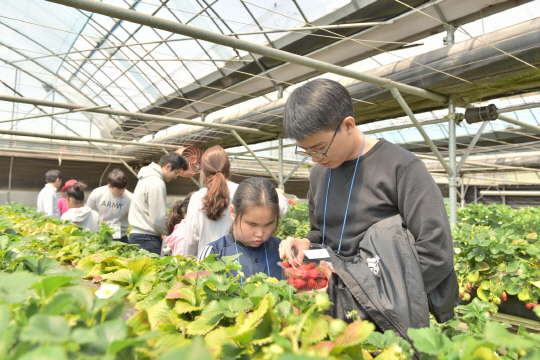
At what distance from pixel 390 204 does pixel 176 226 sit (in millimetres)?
2212

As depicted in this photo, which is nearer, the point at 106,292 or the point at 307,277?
the point at 106,292

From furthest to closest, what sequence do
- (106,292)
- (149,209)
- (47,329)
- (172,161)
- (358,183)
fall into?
(172,161) < (149,209) < (358,183) < (106,292) < (47,329)

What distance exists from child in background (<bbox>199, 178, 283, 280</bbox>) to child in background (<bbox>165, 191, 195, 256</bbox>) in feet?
4.02

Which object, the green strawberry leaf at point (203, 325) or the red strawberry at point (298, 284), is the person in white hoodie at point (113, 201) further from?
the green strawberry leaf at point (203, 325)

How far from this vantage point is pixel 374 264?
3.49 feet

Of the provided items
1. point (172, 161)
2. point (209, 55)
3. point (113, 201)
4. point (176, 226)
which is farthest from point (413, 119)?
point (209, 55)

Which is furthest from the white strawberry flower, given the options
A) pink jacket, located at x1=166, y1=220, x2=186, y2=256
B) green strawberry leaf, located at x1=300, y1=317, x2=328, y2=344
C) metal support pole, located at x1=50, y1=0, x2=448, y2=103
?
pink jacket, located at x1=166, y1=220, x2=186, y2=256

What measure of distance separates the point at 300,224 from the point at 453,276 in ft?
14.1

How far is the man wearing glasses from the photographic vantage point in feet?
3.68

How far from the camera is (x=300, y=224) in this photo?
17.9 feet

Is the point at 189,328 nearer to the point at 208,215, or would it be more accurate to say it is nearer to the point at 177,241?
the point at 208,215

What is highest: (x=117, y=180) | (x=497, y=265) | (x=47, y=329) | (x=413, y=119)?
(x=413, y=119)

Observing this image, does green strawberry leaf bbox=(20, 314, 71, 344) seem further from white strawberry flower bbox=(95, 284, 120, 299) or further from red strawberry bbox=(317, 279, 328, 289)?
red strawberry bbox=(317, 279, 328, 289)

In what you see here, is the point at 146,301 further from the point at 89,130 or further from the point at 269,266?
the point at 89,130
